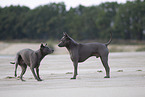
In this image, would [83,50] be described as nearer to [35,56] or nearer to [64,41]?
[64,41]

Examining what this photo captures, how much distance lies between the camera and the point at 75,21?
70.2m

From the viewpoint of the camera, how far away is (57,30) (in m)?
71.4

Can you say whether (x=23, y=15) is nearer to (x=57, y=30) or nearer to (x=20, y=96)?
(x=57, y=30)

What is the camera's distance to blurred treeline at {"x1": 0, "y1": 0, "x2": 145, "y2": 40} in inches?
2322

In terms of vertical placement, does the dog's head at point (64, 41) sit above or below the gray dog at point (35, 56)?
above

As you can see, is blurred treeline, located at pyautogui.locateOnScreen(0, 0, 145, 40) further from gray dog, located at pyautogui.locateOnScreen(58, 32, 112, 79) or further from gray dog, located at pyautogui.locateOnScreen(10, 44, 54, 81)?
gray dog, located at pyautogui.locateOnScreen(10, 44, 54, 81)

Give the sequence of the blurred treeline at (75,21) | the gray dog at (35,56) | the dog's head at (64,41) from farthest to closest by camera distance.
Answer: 1. the blurred treeline at (75,21)
2. the dog's head at (64,41)
3. the gray dog at (35,56)

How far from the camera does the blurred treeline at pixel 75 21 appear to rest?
193 feet

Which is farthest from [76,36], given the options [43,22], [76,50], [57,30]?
[76,50]

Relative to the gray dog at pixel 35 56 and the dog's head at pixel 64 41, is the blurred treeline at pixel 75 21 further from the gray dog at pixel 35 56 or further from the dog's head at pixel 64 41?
the gray dog at pixel 35 56

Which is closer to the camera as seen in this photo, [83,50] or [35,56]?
[35,56]

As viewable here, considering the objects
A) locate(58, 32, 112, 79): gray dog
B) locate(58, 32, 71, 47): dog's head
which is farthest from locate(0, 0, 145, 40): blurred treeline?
locate(58, 32, 71, 47): dog's head

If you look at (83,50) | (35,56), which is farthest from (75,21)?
(35,56)

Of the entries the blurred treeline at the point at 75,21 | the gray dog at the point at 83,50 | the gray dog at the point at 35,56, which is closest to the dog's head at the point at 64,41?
the gray dog at the point at 83,50
